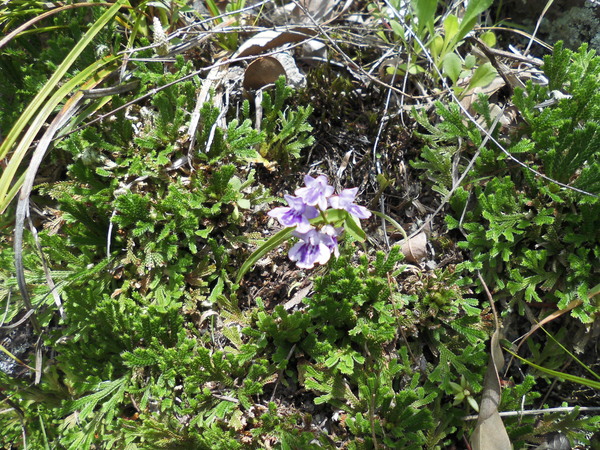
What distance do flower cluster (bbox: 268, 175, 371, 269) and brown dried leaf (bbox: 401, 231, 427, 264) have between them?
793mm

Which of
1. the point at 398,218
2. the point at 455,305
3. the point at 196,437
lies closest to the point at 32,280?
the point at 196,437

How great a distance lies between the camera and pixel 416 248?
2582 mm

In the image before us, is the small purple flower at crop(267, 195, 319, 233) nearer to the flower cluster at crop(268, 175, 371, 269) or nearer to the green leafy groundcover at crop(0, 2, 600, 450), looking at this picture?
the flower cluster at crop(268, 175, 371, 269)

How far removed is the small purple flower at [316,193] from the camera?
1.85 m

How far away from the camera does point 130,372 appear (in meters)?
2.48

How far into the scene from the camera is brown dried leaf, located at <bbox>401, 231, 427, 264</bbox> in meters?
2.58

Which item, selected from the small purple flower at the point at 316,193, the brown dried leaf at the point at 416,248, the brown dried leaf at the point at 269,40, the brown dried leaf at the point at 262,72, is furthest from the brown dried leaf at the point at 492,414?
the brown dried leaf at the point at 269,40

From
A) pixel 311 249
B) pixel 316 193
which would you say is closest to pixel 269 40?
pixel 316 193

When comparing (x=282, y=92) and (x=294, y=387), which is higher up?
(x=282, y=92)

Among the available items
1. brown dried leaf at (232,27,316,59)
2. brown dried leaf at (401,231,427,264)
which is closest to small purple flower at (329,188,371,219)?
brown dried leaf at (401,231,427,264)

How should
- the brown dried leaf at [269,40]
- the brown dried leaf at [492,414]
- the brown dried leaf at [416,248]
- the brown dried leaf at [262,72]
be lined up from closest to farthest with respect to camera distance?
1. the brown dried leaf at [492,414]
2. the brown dried leaf at [416,248]
3. the brown dried leaf at [262,72]
4. the brown dried leaf at [269,40]

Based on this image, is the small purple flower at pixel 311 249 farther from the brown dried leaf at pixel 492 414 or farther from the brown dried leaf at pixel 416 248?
the brown dried leaf at pixel 492 414

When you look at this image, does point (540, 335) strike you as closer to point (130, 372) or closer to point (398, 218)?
point (398, 218)

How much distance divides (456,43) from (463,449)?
2200 mm
